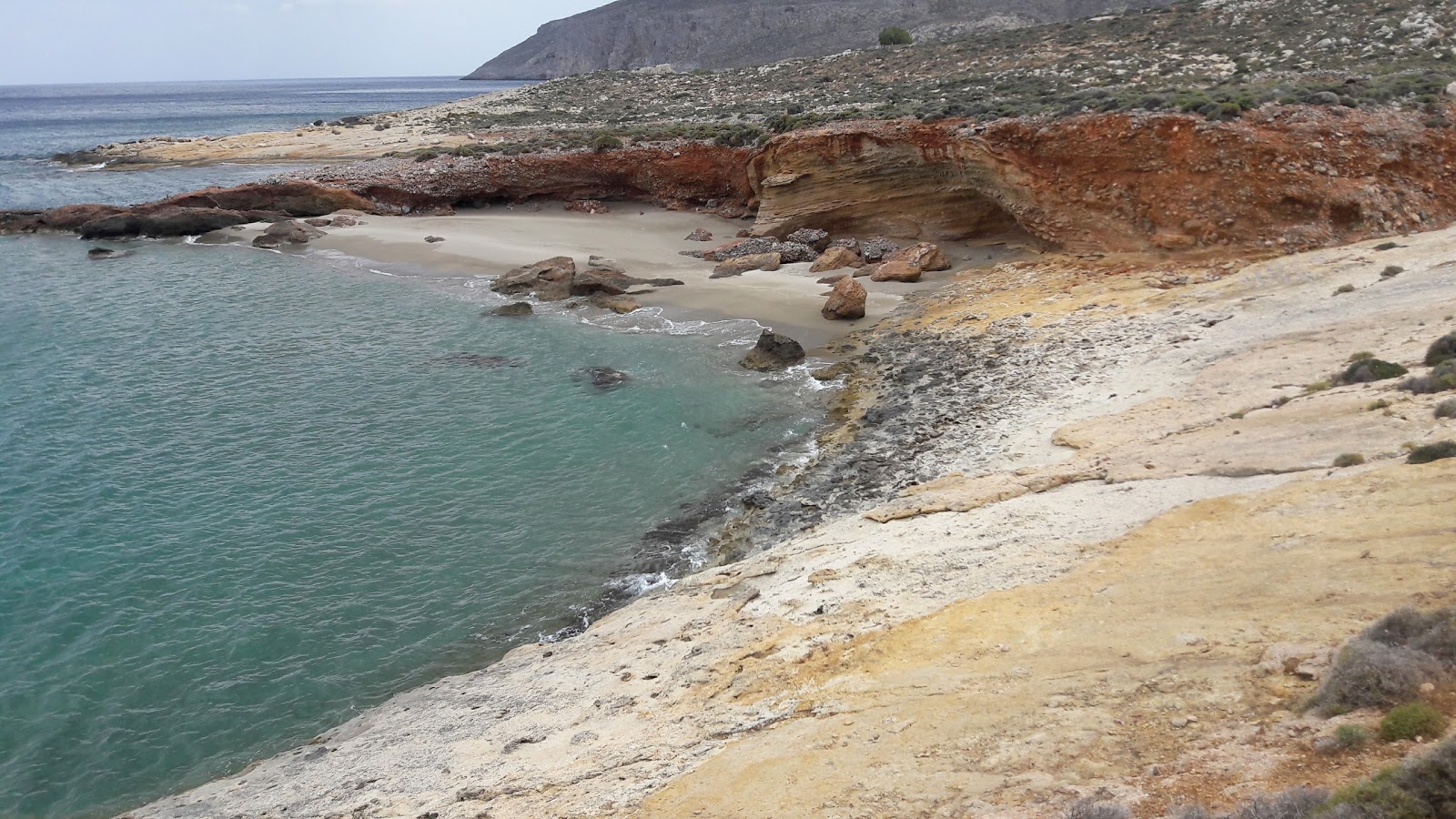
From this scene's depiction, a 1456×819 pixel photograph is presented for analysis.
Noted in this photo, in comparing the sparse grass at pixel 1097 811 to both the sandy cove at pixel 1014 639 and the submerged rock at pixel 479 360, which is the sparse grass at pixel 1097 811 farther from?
the submerged rock at pixel 479 360

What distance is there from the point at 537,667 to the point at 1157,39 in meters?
38.6

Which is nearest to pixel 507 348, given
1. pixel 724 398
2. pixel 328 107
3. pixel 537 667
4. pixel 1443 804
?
pixel 724 398

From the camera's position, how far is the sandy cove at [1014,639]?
6.63 metres

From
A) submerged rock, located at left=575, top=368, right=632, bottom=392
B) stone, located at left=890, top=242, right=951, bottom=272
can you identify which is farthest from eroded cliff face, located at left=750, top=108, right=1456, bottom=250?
submerged rock, located at left=575, top=368, right=632, bottom=392

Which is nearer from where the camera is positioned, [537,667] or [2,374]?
[537,667]

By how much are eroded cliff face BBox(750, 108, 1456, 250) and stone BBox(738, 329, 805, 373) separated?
8878 millimetres

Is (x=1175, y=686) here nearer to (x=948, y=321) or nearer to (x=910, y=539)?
(x=910, y=539)

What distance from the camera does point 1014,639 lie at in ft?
28.1

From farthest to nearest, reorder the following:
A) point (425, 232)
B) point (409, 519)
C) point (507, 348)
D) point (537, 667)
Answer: point (425, 232) → point (507, 348) → point (409, 519) → point (537, 667)

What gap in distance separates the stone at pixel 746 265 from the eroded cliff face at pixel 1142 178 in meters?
3.10

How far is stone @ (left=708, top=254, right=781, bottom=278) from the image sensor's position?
1157 inches

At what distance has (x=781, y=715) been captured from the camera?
845cm

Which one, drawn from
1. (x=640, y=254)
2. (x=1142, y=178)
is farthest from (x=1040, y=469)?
(x=640, y=254)

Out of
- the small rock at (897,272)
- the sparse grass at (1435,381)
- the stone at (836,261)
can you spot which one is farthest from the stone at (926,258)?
the sparse grass at (1435,381)
